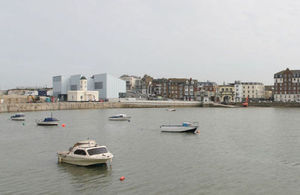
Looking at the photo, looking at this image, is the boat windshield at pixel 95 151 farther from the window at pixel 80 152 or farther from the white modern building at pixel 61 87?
the white modern building at pixel 61 87

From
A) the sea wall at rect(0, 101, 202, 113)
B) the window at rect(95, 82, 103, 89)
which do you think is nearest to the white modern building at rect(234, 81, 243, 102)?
the sea wall at rect(0, 101, 202, 113)

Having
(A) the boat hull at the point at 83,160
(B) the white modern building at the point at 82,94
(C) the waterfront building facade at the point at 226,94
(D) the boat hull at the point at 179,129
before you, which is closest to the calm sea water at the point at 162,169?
(A) the boat hull at the point at 83,160

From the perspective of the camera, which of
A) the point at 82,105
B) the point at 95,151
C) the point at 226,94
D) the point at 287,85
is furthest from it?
the point at 226,94

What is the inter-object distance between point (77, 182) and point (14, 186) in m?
4.74

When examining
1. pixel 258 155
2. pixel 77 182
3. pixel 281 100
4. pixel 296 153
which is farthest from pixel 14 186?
pixel 281 100

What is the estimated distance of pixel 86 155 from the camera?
29031 mm

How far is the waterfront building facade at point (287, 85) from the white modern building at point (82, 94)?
103563 mm

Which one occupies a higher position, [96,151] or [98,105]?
[98,105]

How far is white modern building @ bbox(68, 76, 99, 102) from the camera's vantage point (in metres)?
153

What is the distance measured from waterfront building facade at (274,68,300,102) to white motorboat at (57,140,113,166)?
6657 inches

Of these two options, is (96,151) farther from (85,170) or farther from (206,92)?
(206,92)

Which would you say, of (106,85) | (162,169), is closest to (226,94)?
(106,85)

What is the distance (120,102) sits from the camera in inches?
6211

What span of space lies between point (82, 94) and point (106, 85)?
48.4 feet
